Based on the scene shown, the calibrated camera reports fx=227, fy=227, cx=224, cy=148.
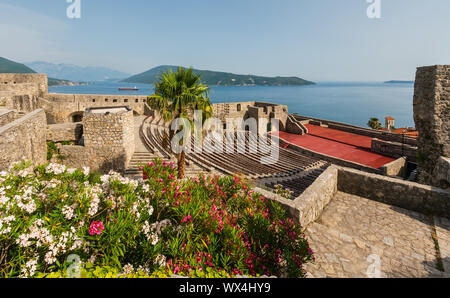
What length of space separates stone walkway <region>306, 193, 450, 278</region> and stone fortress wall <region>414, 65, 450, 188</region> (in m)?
6.00

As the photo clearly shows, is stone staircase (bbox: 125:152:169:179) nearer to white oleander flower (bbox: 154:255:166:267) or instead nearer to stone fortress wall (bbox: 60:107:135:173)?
stone fortress wall (bbox: 60:107:135:173)

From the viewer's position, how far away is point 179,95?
30.6ft

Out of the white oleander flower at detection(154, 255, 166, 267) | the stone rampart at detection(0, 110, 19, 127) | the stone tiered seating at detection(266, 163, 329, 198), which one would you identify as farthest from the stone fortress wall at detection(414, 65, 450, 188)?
the stone rampart at detection(0, 110, 19, 127)

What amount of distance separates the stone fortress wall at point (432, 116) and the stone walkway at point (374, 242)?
19.7ft

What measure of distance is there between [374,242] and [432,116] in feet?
30.4

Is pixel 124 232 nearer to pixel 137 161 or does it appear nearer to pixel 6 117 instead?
pixel 137 161

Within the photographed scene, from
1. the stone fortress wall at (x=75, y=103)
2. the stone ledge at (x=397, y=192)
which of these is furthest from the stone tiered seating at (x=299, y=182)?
the stone fortress wall at (x=75, y=103)

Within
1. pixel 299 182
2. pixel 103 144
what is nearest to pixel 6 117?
pixel 103 144

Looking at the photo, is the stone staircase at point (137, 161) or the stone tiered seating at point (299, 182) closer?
the stone staircase at point (137, 161)

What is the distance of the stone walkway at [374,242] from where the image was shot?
4.80m

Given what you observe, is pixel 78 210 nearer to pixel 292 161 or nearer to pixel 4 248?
pixel 4 248

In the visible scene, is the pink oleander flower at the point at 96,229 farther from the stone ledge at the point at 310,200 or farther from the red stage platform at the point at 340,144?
the red stage platform at the point at 340,144

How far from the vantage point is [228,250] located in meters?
4.14
